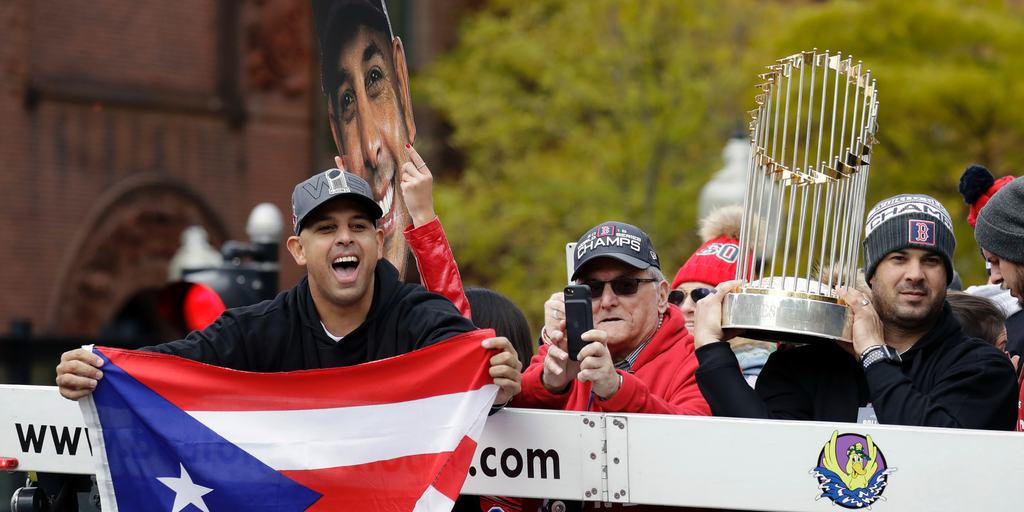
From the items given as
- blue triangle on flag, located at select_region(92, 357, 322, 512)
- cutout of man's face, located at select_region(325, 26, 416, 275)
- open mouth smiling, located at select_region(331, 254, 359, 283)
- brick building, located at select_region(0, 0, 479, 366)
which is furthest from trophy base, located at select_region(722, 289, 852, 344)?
brick building, located at select_region(0, 0, 479, 366)

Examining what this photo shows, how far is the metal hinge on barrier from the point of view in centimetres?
338

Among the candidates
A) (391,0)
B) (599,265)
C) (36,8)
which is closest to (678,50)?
(391,0)

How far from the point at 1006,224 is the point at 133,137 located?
15570 mm

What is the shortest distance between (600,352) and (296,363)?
1089 mm

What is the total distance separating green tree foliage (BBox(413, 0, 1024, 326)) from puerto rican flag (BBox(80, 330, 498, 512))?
11792 mm

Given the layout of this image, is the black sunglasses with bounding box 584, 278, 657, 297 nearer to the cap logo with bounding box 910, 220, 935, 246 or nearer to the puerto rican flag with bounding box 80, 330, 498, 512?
the puerto rican flag with bounding box 80, 330, 498, 512

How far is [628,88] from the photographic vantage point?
1697 cm

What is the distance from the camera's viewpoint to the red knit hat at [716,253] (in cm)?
546

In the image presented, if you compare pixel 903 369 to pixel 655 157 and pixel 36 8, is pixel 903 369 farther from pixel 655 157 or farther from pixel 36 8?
pixel 36 8

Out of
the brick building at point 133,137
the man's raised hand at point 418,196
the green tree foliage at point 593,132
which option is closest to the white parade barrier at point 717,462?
the man's raised hand at point 418,196

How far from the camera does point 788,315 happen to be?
347 centimetres

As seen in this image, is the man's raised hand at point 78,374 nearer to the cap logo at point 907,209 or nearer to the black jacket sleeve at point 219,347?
the black jacket sleeve at point 219,347

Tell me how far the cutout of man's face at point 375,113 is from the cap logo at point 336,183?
3.18 ft

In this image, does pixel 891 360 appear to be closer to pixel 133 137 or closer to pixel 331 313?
pixel 331 313
